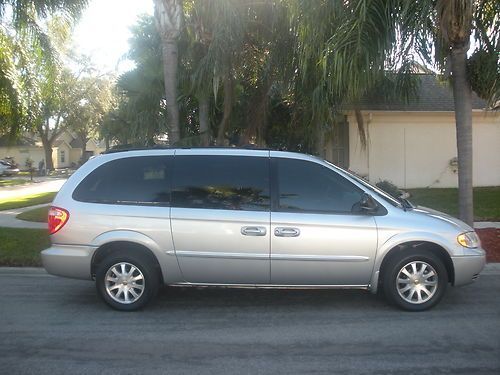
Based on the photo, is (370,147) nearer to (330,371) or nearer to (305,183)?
(305,183)

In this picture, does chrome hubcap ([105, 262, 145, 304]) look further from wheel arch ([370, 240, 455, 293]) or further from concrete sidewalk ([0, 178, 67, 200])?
concrete sidewalk ([0, 178, 67, 200])

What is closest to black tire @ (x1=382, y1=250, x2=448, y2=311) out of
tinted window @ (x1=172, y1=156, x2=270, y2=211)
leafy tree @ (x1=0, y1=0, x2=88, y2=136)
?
tinted window @ (x1=172, y1=156, x2=270, y2=211)

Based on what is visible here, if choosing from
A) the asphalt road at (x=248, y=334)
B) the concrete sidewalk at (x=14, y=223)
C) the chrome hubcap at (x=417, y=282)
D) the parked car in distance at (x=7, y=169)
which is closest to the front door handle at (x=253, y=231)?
the asphalt road at (x=248, y=334)

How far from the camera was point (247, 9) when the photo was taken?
426 inches

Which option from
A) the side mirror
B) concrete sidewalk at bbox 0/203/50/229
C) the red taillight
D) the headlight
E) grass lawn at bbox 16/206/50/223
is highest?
the side mirror

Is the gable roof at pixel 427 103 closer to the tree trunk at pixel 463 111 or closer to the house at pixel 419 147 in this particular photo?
the house at pixel 419 147

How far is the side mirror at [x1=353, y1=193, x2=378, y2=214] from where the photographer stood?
19.8 ft

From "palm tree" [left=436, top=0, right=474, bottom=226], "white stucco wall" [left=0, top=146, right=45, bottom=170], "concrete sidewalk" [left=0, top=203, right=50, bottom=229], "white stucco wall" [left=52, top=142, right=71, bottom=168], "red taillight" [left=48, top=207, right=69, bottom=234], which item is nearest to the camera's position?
"red taillight" [left=48, top=207, right=69, bottom=234]

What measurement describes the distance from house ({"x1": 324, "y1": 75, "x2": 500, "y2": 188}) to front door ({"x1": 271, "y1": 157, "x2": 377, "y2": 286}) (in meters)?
11.5

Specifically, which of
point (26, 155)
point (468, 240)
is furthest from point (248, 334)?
point (26, 155)

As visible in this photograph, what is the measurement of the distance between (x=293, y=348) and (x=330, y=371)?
1.92ft

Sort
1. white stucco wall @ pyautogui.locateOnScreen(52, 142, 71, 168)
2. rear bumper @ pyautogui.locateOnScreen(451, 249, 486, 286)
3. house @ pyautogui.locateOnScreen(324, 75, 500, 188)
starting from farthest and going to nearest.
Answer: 1. white stucco wall @ pyautogui.locateOnScreen(52, 142, 71, 168)
2. house @ pyautogui.locateOnScreen(324, 75, 500, 188)
3. rear bumper @ pyautogui.locateOnScreen(451, 249, 486, 286)

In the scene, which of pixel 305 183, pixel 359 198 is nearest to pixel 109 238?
pixel 305 183

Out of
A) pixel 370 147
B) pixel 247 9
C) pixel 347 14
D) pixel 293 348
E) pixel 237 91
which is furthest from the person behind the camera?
pixel 370 147
